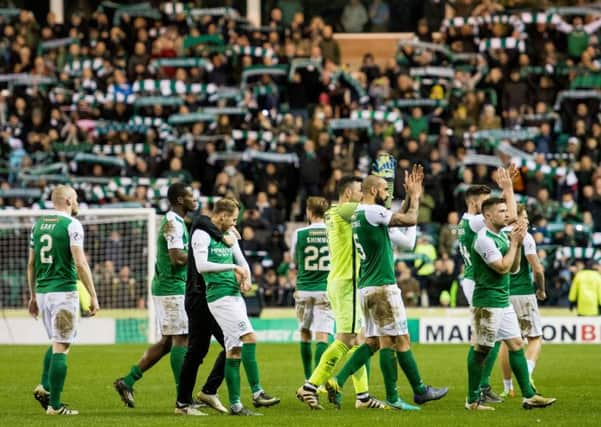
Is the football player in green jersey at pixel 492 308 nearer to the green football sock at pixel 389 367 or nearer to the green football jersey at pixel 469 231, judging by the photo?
the green football jersey at pixel 469 231

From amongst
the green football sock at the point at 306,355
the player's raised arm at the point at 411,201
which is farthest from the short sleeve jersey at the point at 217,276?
the green football sock at the point at 306,355

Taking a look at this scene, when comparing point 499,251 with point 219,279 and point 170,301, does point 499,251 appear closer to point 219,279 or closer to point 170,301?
point 219,279

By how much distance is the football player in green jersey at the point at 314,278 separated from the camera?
1716 centimetres

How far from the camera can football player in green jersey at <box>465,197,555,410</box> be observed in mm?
14164

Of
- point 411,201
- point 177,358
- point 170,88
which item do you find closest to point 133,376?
point 177,358

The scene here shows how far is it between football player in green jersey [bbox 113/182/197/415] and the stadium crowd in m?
12.0

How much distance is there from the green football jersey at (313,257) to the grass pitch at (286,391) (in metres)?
1.30

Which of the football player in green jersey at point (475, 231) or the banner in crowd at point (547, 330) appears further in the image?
the banner in crowd at point (547, 330)

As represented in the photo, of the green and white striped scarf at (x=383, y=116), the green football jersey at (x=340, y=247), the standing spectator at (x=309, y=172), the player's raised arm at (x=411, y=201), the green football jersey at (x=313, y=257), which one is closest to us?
the player's raised arm at (x=411, y=201)

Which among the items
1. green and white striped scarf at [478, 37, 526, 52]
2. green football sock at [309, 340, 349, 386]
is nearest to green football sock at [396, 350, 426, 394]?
green football sock at [309, 340, 349, 386]

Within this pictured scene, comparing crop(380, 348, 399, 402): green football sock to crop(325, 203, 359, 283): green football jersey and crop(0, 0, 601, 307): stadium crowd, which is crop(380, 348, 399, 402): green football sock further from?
crop(0, 0, 601, 307): stadium crowd

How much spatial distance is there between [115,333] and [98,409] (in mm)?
12264

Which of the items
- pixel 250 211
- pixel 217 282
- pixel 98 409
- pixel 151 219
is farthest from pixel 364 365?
pixel 250 211

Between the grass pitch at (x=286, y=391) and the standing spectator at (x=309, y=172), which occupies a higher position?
the standing spectator at (x=309, y=172)
